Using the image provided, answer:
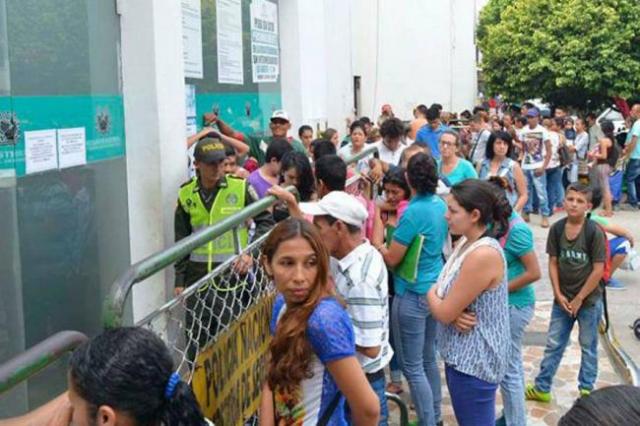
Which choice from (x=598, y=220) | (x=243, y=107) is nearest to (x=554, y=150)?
(x=243, y=107)

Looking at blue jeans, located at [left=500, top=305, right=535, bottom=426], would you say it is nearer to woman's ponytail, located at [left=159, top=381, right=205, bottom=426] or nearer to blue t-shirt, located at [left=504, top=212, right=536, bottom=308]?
blue t-shirt, located at [left=504, top=212, right=536, bottom=308]

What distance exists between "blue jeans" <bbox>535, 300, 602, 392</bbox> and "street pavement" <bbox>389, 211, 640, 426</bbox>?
24 cm

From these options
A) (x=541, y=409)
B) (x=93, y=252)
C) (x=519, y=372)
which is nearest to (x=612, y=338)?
(x=541, y=409)

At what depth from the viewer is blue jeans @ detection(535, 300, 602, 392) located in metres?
5.20

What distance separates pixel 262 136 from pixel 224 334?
586 cm

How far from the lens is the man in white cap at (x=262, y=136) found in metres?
6.77

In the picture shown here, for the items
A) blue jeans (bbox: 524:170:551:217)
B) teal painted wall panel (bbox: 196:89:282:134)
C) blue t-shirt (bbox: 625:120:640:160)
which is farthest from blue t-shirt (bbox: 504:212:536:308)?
blue t-shirt (bbox: 625:120:640:160)

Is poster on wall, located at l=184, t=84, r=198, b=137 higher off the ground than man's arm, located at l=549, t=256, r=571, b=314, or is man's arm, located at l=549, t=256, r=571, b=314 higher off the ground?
poster on wall, located at l=184, t=84, r=198, b=137

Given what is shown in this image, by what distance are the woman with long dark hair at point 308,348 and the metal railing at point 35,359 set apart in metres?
0.69

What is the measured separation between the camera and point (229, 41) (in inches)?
291

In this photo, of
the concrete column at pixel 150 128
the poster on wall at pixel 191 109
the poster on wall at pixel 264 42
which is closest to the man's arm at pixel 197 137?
the poster on wall at pixel 191 109

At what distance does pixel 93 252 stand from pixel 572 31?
20620 millimetres

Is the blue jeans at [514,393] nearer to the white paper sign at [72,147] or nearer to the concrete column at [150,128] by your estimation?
the concrete column at [150,128]

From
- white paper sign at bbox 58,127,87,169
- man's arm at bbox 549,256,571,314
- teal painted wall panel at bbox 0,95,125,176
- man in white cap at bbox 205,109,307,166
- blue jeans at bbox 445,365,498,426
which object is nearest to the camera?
blue jeans at bbox 445,365,498,426
